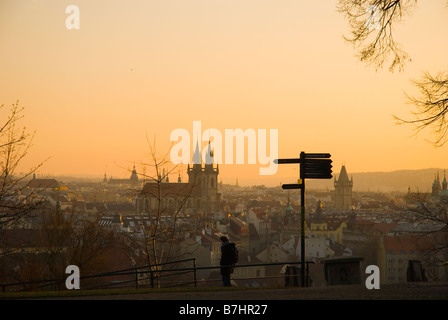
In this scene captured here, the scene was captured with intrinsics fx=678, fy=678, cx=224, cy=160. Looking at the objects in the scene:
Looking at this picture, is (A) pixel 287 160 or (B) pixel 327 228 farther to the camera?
(B) pixel 327 228

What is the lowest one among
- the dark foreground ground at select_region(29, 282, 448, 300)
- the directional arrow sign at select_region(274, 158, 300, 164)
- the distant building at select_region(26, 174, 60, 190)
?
the dark foreground ground at select_region(29, 282, 448, 300)

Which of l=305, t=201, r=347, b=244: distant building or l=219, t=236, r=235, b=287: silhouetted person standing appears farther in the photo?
l=305, t=201, r=347, b=244: distant building

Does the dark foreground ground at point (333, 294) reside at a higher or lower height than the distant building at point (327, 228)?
higher

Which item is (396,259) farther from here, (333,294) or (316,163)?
(333,294)

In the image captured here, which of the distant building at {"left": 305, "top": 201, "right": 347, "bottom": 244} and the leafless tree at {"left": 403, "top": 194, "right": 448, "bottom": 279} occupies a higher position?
the leafless tree at {"left": 403, "top": 194, "right": 448, "bottom": 279}

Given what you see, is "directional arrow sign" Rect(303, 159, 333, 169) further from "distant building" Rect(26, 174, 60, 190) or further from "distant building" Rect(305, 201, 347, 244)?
"distant building" Rect(305, 201, 347, 244)

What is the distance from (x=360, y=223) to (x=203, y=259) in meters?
55.9

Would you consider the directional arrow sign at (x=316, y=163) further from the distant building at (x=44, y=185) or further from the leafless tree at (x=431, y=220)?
the distant building at (x=44, y=185)
